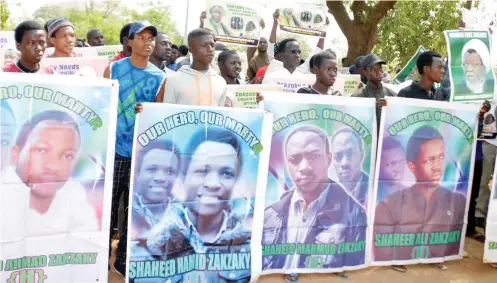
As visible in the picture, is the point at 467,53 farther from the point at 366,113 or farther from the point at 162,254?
the point at 162,254

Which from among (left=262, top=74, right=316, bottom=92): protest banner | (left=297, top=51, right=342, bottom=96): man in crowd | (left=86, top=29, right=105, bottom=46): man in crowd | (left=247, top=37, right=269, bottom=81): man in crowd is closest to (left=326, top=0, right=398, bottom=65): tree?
(left=247, top=37, right=269, bottom=81): man in crowd

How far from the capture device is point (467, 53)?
4973 millimetres

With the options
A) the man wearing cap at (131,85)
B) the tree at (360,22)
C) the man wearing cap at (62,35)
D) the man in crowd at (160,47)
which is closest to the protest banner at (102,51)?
the man wearing cap at (62,35)

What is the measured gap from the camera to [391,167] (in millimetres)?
4691

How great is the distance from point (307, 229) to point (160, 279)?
4.18ft

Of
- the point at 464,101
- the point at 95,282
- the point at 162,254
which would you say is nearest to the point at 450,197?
the point at 464,101

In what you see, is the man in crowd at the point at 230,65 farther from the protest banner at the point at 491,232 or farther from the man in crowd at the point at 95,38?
the man in crowd at the point at 95,38

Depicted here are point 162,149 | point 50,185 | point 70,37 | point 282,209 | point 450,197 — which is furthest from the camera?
point 70,37

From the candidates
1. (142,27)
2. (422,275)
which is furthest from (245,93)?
(422,275)

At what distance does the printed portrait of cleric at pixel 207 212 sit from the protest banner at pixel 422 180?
133cm

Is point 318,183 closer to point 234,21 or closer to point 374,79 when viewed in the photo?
point 374,79

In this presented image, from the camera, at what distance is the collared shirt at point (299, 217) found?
441cm

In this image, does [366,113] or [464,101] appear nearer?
[366,113]

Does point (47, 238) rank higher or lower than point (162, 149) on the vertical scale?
lower
